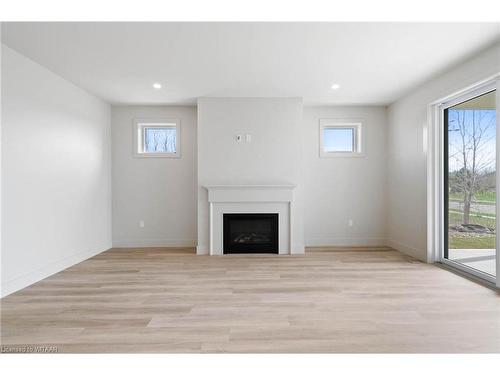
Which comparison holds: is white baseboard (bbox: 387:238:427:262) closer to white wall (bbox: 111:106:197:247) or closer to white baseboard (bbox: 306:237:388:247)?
white baseboard (bbox: 306:237:388:247)

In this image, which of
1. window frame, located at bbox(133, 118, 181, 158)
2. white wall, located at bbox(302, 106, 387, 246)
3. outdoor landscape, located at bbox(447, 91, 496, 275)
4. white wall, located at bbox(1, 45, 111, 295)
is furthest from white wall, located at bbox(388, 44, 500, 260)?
white wall, located at bbox(1, 45, 111, 295)

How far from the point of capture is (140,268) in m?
4.46

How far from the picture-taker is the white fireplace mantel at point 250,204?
539 cm

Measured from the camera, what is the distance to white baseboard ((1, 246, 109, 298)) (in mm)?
3387

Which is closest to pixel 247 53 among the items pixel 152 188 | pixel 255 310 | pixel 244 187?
pixel 244 187

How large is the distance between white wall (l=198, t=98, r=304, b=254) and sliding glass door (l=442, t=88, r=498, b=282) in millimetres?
2167

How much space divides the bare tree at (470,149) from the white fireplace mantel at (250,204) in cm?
236

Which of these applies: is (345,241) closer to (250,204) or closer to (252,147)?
(250,204)

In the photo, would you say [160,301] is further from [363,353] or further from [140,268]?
[363,353]

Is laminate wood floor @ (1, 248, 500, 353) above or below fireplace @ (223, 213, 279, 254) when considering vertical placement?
below

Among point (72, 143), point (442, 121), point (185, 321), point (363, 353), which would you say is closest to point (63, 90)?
point (72, 143)

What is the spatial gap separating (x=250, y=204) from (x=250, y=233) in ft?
1.69

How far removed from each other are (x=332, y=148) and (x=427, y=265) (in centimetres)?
266

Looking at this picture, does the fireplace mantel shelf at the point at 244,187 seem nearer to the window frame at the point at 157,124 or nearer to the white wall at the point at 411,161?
the window frame at the point at 157,124
